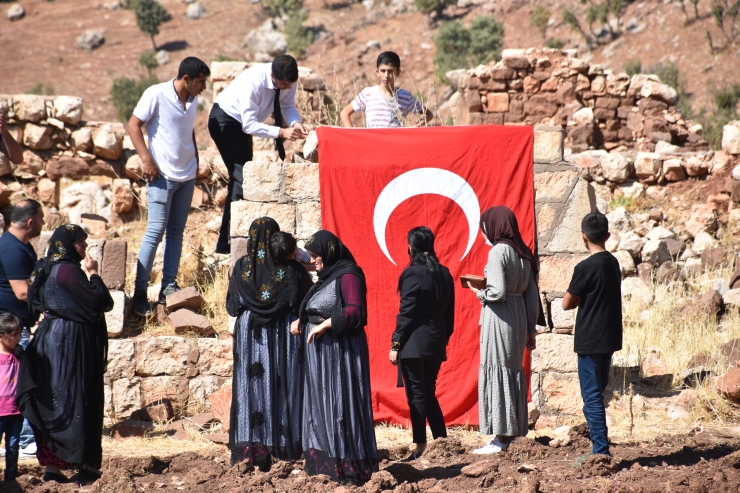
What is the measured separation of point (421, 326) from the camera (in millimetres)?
4668

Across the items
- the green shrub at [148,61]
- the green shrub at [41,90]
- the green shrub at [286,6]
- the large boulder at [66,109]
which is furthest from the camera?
the green shrub at [286,6]

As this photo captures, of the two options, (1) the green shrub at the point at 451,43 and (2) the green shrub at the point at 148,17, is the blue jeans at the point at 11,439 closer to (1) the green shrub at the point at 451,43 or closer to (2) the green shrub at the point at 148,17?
(1) the green shrub at the point at 451,43

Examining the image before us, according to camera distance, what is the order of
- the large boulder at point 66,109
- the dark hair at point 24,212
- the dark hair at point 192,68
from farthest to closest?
the large boulder at point 66,109 → the dark hair at point 192,68 → the dark hair at point 24,212

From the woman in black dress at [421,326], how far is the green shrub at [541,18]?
24.3 meters

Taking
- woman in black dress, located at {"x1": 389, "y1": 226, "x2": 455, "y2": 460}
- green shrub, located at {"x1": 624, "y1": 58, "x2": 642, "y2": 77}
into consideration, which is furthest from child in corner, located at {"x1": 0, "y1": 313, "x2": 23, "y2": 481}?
green shrub, located at {"x1": 624, "y1": 58, "x2": 642, "y2": 77}

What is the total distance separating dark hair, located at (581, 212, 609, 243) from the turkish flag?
1362 mm

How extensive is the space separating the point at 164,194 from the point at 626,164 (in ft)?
22.1

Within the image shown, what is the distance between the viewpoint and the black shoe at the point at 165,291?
6.25 meters

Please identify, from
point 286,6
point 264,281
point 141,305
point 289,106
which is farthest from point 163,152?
point 286,6

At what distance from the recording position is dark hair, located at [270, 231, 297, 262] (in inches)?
172

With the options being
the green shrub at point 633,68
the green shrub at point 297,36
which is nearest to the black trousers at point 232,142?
the green shrub at point 633,68

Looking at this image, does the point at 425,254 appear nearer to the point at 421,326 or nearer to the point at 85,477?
the point at 421,326

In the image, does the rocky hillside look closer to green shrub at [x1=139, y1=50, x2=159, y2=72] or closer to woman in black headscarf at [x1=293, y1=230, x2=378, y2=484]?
green shrub at [x1=139, y1=50, x2=159, y2=72]

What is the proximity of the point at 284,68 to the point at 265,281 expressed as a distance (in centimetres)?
243
